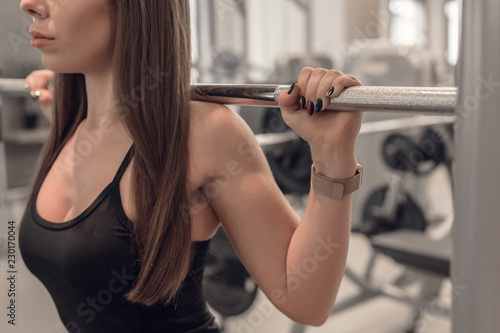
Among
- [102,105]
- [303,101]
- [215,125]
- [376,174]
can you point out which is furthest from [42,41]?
[376,174]

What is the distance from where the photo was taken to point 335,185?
29.9 inches

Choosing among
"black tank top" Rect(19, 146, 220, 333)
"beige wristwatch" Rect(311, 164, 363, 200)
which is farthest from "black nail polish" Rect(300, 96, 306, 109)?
"black tank top" Rect(19, 146, 220, 333)

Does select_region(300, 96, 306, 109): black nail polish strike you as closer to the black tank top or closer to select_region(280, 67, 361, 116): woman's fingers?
select_region(280, 67, 361, 116): woman's fingers

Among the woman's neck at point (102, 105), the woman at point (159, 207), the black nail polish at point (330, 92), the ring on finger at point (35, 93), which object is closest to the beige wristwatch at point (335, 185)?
the woman at point (159, 207)

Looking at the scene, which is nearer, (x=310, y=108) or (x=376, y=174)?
(x=310, y=108)

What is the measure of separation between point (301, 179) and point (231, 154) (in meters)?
1.97

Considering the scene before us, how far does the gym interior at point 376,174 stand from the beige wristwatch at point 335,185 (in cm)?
18

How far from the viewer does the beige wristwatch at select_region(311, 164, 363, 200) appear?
0.76 m

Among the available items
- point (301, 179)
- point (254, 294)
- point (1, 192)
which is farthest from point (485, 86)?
point (301, 179)

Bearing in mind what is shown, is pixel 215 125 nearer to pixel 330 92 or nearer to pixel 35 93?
pixel 330 92

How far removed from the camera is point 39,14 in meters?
0.86

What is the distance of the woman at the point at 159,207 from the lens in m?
0.86

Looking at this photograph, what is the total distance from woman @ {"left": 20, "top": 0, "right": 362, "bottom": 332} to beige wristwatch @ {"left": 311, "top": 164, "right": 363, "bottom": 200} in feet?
0.15

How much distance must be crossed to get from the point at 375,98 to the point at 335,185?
0.21 m
